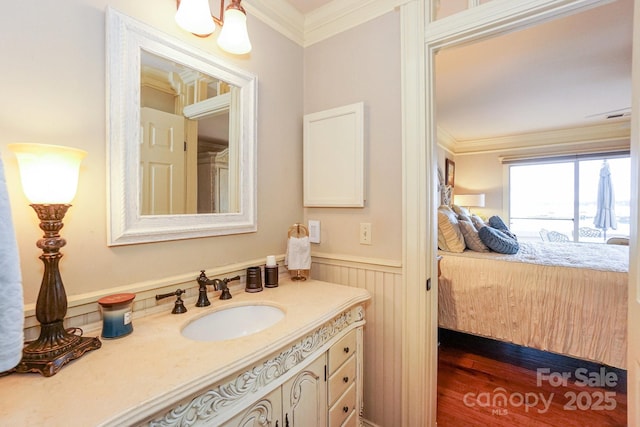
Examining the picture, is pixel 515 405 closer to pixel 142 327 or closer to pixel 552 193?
pixel 142 327

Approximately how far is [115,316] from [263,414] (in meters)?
0.53

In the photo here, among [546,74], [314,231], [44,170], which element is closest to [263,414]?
[44,170]

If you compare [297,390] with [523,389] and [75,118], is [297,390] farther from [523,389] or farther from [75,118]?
[523,389]

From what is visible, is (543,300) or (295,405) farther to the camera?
(543,300)

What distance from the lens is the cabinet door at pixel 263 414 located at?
→ 786 millimetres

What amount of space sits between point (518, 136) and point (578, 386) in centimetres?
411

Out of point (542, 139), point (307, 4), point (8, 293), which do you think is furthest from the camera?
point (542, 139)

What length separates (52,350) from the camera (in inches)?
28.8

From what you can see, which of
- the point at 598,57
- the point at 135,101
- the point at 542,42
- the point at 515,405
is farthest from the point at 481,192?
the point at 135,101

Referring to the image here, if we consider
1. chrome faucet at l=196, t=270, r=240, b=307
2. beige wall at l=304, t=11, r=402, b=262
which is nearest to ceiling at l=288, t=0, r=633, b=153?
beige wall at l=304, t=11, r=402, b=262

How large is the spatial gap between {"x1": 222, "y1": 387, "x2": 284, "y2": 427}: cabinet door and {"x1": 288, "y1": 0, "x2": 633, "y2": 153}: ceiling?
64.0 inches

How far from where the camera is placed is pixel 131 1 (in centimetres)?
103

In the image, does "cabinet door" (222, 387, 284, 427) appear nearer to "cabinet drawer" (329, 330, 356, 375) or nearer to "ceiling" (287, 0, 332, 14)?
"cabinet drawer" (329, 330, 356, 375)

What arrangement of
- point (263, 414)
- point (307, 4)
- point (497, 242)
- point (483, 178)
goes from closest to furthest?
point (263, 414) < point (307, 4) < point (497, 242) < point (483, 178)
